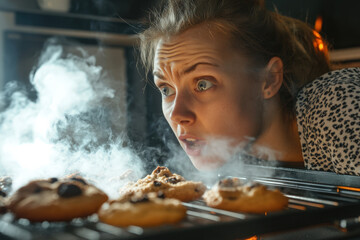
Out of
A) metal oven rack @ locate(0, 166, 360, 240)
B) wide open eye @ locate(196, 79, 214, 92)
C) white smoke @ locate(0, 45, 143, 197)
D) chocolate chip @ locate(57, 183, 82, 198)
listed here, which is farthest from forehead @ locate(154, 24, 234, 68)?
chocolate chip @ locate(57, 183, 82, 198)

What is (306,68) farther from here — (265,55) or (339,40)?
(339,40)

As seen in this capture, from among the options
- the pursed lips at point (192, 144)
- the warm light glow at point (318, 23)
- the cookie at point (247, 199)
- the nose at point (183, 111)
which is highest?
the warm light glow at point (318, 23)

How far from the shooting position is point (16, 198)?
123cm

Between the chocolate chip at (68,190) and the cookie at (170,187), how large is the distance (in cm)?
21

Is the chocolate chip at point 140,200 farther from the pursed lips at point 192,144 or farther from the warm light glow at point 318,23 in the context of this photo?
the warm light glow at point 318,23

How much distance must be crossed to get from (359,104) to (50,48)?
10.4 feet

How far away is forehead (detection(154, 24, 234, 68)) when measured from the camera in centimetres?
210

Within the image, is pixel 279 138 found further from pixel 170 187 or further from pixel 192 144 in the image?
pixel 170 187

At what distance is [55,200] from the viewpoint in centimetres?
118

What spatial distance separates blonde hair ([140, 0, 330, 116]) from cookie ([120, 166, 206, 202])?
0.93 m

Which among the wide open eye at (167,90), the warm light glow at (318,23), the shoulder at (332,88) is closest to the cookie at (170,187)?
the wide open eye at (167,90)

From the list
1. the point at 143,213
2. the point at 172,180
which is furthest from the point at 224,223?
the point at 172,180

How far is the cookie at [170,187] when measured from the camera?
58.9 inches

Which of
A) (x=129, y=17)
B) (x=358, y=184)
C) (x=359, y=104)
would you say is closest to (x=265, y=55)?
(x=359, y=104)
